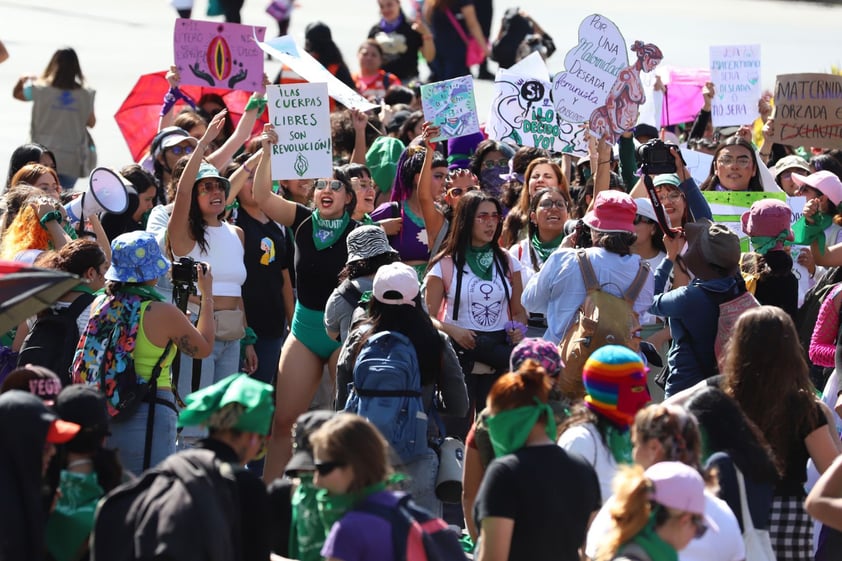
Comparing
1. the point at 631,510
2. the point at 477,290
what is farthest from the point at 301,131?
the point at 631,510

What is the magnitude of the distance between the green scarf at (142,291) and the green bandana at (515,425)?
1.97 m

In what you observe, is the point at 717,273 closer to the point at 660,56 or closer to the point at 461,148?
the point at 660,56

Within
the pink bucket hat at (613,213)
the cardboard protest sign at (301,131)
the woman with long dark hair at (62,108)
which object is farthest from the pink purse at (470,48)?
the pink bucket hat at (613,213)

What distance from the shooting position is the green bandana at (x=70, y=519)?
472cm

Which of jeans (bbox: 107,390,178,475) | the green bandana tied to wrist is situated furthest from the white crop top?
the green bandana tied to wrist

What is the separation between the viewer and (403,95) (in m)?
13.5

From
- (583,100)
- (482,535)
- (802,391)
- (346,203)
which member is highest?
(583,100)

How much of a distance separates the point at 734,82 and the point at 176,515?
7.99 meters

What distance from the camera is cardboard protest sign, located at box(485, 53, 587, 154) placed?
10.1 metres

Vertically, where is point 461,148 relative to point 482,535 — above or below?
above

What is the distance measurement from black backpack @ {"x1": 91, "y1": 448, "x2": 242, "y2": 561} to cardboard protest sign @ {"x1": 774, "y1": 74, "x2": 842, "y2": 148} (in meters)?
6.91

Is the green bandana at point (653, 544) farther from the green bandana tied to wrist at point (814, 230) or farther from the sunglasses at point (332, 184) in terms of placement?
the green bandana tied to wrist at point (814, 230)

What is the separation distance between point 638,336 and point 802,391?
5.40ft

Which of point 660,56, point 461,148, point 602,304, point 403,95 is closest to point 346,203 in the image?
point 602,304
